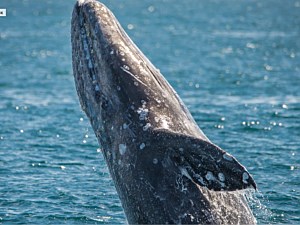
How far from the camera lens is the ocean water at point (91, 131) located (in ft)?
45.0

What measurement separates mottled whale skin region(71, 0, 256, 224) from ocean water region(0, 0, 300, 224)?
2.39 meters

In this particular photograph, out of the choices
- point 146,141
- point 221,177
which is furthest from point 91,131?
point 221,177

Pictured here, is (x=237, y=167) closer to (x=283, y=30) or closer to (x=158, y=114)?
(x=158, y=114)

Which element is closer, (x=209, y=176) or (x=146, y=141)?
(x=209, y=176)

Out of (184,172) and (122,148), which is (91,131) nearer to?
(122,148)

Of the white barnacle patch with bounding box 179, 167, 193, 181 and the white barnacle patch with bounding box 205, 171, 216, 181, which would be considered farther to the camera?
the white barnacle patch with bounding box 179, 167, 193, 181

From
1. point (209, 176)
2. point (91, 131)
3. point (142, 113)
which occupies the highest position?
point (142, 113)

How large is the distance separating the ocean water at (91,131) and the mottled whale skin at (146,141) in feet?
7.84

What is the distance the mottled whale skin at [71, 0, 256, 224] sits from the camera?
9.10 metres

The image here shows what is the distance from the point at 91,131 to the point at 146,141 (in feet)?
34.4

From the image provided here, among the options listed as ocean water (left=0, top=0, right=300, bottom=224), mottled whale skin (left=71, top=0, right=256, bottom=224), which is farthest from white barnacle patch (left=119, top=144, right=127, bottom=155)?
ocean water (left=0, top=0, right=300, bottom=224)

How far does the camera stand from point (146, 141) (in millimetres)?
9789

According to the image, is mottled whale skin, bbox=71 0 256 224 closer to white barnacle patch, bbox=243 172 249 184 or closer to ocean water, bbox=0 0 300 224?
white barnacle patch, bbox=243 172 249 184

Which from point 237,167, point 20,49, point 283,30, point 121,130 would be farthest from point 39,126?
point 283,30
